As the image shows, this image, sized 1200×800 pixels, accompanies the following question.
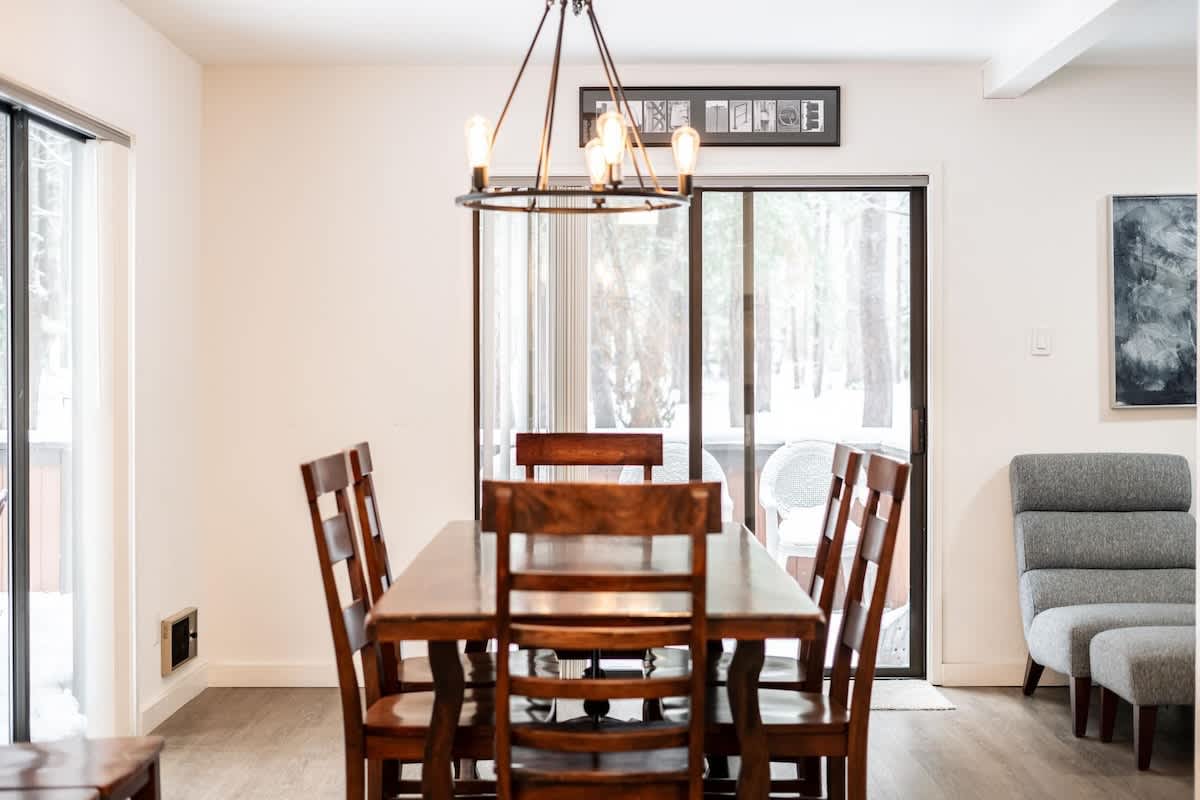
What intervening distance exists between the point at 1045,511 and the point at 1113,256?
1076 millimetres

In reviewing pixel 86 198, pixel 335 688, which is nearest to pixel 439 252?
pixel 86 198

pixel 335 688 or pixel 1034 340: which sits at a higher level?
pixel 1034 340

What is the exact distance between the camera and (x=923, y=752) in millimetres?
3814

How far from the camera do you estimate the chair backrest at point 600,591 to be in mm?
1943

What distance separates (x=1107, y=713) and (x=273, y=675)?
316 cm

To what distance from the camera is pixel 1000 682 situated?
183 inches

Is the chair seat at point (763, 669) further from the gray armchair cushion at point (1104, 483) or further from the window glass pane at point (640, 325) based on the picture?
the gray armchair cushion at point (1104, 483)

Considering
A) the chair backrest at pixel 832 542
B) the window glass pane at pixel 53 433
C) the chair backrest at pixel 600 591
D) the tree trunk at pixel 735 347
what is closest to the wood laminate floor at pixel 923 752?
the window glass pane at pixel 53 433

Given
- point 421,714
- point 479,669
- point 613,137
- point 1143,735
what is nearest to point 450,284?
point 479,669

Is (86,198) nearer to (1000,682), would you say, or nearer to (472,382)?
(472,382)

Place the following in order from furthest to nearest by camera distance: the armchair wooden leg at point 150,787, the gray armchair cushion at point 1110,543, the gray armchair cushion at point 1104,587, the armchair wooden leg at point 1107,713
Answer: the gray armchair cushion at point 1110,543, the gray armchair cushion at point 1104,587, the armchair wooden leg at point 1107,713, the armchair wooden leg at point 150,787

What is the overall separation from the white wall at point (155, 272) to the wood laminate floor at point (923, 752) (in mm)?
352

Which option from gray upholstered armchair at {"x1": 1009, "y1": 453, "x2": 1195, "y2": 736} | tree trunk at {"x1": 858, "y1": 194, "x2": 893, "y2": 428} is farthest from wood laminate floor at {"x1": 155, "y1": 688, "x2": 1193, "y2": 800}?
tree trunk at {"x1": 858, "y1": 194, "x2": 893, "y2": 428}

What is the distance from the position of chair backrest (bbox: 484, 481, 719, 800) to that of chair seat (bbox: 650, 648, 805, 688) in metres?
0.62
